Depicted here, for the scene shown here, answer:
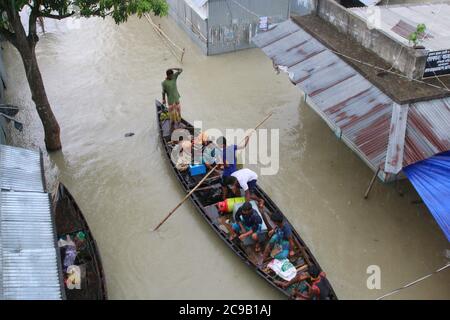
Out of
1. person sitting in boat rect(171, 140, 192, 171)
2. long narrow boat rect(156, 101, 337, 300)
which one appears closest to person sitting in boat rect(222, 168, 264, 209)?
long narrow boat rect(156, 101, 337, 300)

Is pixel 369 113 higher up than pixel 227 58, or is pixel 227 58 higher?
pixel 369 113

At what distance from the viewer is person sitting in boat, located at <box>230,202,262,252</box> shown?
9.63 metres

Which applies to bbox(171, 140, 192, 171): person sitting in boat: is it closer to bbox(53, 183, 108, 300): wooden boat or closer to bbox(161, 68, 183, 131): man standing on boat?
bbox(161, 68, 183, 131): man standing on boat

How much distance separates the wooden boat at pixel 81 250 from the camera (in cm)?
884

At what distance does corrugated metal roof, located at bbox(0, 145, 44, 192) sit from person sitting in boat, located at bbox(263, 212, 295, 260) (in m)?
4.63

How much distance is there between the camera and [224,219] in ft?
34.6

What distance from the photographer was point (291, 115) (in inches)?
598

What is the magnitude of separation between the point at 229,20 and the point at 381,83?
355 inches

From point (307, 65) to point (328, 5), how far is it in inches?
92.9

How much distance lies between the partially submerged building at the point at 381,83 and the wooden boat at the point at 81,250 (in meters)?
5.85
